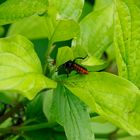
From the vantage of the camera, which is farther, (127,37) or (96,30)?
(96,30)

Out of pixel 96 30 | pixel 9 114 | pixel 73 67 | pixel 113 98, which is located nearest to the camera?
pixel 113 98

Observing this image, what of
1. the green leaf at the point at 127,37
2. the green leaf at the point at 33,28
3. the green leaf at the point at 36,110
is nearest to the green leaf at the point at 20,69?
the green leaf at the point at 127,37

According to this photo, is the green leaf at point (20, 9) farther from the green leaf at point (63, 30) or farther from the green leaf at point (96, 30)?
the green leaf at point (96, 30)

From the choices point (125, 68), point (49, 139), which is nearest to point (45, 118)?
point (49, 139)

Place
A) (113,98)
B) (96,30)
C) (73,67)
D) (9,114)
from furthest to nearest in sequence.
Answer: (9,114) → (96,30) → (73,67) → (113,98)

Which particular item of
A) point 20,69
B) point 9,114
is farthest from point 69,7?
point 9,114

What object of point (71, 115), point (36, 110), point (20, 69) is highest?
point (20, 69)

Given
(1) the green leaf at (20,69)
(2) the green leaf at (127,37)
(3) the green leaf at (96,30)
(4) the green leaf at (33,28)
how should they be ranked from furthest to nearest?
(4) the green leaf at (33,28) < (3) the green leaf at (96,30) < (2) the green leaf at (127,37) < (1) the green leaf at (20,69)

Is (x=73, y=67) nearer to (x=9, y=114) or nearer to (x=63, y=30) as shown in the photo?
(x=63, y=30)
